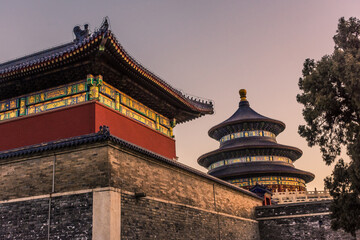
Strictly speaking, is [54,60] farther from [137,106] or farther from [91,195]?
[91,195]

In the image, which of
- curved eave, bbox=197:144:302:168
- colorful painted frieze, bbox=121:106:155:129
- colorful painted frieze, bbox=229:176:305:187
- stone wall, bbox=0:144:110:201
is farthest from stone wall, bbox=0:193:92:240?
curved eave, bbox=197:144:302:168

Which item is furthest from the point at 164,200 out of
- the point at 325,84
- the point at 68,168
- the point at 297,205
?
the point at 297,205

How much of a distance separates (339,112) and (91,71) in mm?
8634

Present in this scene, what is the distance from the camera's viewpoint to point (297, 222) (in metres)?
21.9

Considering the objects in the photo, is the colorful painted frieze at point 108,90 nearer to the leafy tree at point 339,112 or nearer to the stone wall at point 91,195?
the stone wall at point 91,195

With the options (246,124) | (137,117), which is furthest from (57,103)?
(246,124)

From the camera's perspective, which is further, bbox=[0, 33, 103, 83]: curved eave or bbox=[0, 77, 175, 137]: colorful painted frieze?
bbox=[0, 77, 175, 137]: colorful painted frieze

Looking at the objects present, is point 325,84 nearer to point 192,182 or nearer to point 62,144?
point 192,182

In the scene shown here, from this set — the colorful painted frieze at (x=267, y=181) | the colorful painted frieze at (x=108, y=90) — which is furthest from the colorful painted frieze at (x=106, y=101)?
the colorful painted frieze at (x=267, y=181)

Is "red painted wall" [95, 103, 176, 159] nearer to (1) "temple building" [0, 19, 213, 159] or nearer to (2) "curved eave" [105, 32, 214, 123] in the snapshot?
(1) "temple building" [0, 19, 213, 159]

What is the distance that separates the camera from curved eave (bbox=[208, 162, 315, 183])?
2958cm

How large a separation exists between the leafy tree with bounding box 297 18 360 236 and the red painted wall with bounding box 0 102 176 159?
21.5 ft

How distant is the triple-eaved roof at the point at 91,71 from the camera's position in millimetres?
13875

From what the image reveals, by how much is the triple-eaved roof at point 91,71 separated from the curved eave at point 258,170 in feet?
44.2
